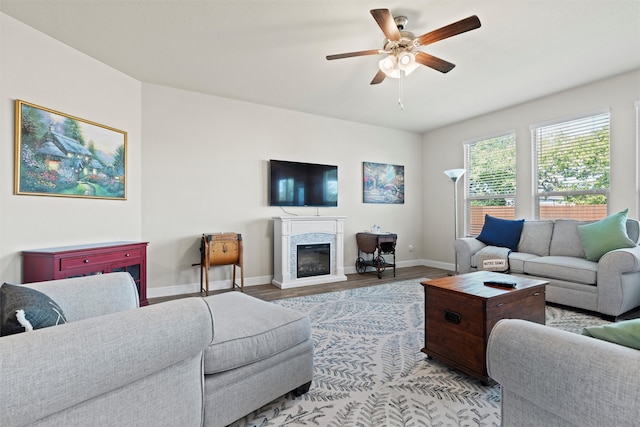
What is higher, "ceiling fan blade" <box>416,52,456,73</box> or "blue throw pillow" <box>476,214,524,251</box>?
"ceiling fan blade" <box>416,52,456,73</box>

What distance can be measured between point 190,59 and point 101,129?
1.21 metres

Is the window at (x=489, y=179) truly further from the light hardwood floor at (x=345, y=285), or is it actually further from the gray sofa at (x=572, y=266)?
the light hardwood floor at (x=345, y=285)

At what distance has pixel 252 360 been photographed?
1460 mm

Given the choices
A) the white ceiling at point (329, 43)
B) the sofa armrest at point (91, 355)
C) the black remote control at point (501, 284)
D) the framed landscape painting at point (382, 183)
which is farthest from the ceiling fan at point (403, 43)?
the framed landscape painting at point (382, 183)

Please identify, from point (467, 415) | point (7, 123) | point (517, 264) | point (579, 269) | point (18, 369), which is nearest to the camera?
point (18, 369)

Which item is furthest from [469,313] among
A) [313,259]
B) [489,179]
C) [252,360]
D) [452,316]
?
[489,179]

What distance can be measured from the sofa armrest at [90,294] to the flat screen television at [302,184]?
2.91 meters

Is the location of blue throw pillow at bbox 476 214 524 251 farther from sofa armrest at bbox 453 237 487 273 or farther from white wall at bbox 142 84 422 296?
white wall at bbox 142 84 422 296

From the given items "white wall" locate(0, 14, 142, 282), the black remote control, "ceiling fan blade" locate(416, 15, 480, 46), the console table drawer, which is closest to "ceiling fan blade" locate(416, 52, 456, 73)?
"ceiling fan blade" locate(416, 15, 480, 46)

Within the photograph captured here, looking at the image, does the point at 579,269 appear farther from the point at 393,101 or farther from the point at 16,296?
the point at 16,296

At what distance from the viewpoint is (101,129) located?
3.22 m

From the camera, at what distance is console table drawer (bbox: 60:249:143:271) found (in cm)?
253

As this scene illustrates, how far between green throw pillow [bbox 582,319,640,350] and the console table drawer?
337 centimetres

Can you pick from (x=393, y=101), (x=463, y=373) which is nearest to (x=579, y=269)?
(x=463, y=373)
